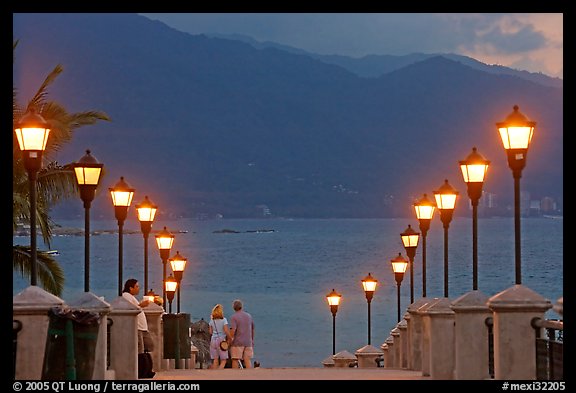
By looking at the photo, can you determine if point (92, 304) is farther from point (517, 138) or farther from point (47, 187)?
point (47, 187)

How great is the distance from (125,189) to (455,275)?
166 metres

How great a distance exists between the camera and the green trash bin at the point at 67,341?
16.2 meters

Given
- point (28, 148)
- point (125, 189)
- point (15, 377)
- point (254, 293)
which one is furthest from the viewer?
point (254, 293)

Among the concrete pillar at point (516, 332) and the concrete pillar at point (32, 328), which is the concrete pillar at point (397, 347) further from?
the concrete pillar at point (32, 328)

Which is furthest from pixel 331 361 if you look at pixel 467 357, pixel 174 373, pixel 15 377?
pixel 15 377

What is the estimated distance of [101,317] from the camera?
18547 mm

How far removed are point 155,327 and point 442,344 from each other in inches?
299

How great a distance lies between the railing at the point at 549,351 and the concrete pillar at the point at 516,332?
2.7 inches

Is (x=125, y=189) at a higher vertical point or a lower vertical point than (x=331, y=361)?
higher

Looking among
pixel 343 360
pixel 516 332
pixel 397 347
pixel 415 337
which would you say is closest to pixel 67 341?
pixel 516 332

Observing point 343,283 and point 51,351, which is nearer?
point 51,351
